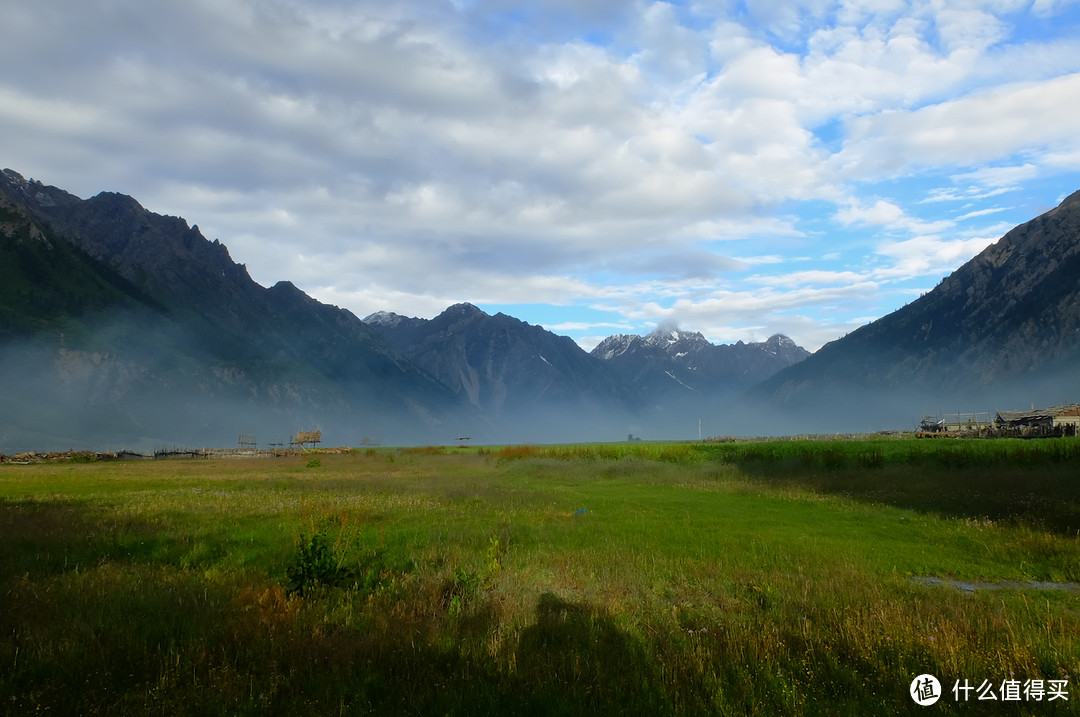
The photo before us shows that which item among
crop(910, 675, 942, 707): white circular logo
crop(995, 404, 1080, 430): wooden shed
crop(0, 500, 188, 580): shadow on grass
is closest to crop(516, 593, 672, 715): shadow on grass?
crop(910, 675, 942, 707): white circular logo

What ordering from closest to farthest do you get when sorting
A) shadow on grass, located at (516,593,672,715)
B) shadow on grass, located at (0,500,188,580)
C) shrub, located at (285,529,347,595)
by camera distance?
1. shadow on grass, located at (516,593,672,715)
2. shrub, located at (285,529,347,595)
3. shadow on grass, located at (0,500,188,580)

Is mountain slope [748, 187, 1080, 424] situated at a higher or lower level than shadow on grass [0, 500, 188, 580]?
higher


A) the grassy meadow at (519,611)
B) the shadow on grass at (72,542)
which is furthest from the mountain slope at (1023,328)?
the shadow on grass at (72,542)

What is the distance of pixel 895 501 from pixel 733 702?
83.0 feet

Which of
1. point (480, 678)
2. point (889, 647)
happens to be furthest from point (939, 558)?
point (480, 678)

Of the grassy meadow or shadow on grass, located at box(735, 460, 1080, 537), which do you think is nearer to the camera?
the grassy meadow

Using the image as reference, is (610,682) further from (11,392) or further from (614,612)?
(11,392)

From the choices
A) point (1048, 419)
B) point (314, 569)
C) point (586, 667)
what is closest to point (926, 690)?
point (586, 667)

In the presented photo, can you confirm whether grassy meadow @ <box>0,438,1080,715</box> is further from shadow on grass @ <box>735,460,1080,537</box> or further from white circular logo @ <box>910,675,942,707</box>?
shadow on grass @ <box>735,460,1080,537</box>

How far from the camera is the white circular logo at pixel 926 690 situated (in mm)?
6484

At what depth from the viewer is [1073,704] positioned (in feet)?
20.5

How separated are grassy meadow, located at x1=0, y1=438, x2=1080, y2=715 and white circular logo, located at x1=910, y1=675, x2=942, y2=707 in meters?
0.08

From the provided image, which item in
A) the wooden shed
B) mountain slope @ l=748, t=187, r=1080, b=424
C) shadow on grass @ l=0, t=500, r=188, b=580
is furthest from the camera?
mountain slope @ l=748, t=187, r=1080, b=424

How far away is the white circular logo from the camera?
21.3 ft
